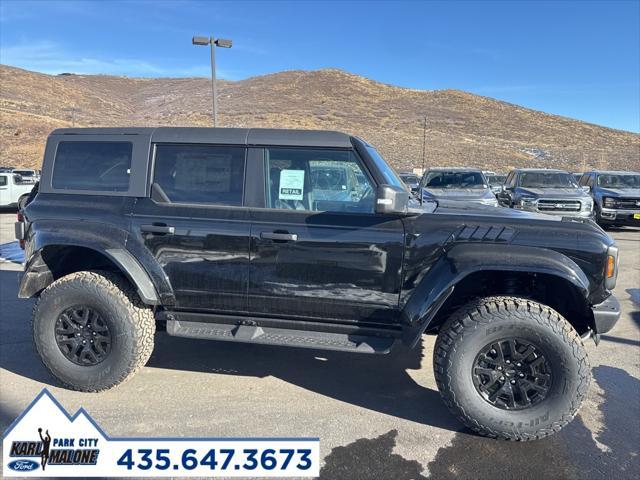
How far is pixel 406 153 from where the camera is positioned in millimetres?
41844

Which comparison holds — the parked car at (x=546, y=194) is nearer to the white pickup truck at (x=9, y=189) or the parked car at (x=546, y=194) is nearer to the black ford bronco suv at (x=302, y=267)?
the black ford bronco suv at (x=302, y=267)

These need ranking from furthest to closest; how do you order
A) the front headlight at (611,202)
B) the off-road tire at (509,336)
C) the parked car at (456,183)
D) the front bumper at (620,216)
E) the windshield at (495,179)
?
the windshield at (495,179)
the front headlight at (611,202)
the front bumper at (620,216)
the parked car at (456,183)
the off-road tire at (509,336)

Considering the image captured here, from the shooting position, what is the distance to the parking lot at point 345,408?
2852 millimetres

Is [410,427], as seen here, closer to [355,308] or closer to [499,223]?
[355,308]

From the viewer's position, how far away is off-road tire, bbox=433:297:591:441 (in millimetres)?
2961

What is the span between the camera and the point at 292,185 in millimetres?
3445

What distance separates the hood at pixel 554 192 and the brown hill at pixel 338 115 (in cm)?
2495

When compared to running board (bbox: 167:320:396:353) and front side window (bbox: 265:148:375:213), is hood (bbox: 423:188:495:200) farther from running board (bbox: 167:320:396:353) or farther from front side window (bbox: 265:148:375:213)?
running board (bbox: 167:320:396:353)

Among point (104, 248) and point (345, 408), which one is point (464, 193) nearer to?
point (345, 408)

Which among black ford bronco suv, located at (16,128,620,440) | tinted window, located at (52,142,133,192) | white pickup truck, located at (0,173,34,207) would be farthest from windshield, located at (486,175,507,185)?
tinted window, located at (52,142,133,192)

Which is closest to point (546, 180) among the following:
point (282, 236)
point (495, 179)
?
point (495, 179)

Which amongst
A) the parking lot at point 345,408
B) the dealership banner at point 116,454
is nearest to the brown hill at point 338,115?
the parking lot at point 345,408

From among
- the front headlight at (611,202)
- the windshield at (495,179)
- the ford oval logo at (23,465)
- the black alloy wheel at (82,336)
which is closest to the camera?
the ford oval logo at (23,465)

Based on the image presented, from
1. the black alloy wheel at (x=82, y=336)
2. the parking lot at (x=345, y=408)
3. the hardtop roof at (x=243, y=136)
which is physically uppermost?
the hardtop roof at (x=243, y=136)
